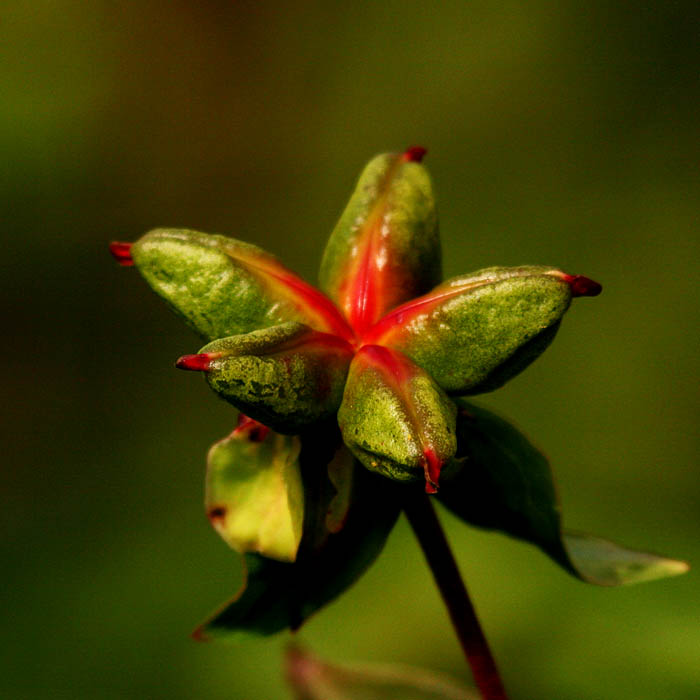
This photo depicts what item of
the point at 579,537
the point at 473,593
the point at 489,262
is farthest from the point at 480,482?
the point at 489,262

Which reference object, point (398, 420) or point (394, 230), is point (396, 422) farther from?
point (394, 230)

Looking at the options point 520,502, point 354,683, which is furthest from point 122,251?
point 354,683

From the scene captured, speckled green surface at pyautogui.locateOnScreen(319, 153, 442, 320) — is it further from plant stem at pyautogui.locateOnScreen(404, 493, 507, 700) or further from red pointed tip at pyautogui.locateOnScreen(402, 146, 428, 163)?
plant stem at pyautogui.locateOnScreen(404, 493, 507, 700)

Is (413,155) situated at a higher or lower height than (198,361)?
higher

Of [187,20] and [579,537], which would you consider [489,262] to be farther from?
[579,537]

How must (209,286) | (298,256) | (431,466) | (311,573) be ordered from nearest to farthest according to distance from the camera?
(431,466), (209,286), (311,573), (298,256)

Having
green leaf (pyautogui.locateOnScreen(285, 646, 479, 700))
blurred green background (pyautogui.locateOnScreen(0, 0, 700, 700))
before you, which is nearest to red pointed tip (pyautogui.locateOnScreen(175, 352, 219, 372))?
green leaf (pyautogui.locateOnScreen(285, 646, 479, 700))
